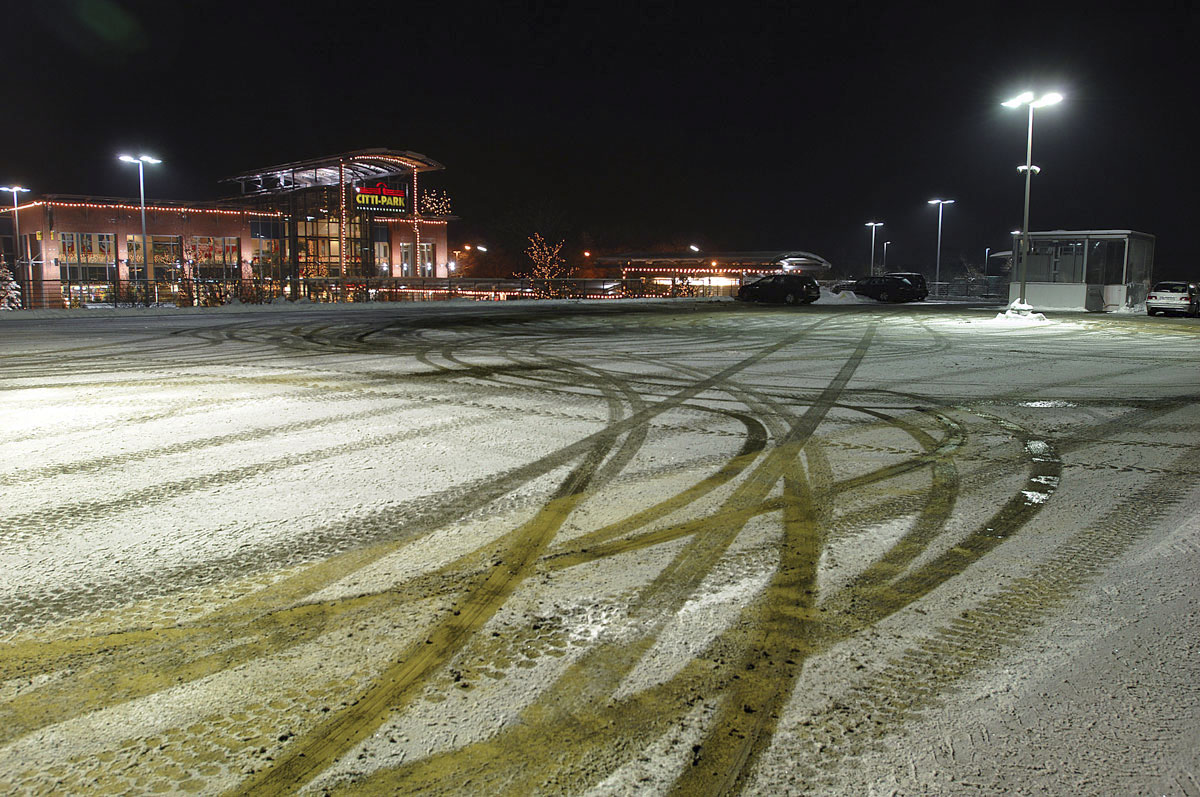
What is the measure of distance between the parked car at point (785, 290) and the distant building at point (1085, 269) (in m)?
9.14

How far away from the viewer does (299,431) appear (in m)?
8.12

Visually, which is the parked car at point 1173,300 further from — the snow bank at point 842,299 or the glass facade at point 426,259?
the glass facade at point 426,259

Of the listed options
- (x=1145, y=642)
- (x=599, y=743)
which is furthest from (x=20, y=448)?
(x=1145, y=642)

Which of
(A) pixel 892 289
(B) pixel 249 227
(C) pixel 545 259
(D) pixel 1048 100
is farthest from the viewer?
(C) pixel 545 259

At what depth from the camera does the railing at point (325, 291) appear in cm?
3525

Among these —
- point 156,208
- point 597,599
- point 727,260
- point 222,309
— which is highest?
point 156,208

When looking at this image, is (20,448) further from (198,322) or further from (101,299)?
(101,299)

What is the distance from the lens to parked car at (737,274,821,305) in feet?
135

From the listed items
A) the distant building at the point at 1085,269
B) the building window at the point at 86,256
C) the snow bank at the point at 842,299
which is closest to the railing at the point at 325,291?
the snow bank at the point at 842,299

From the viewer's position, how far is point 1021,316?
2711cm

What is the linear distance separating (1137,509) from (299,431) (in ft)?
22.9

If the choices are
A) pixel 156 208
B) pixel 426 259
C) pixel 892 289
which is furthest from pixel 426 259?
pixel 892 289

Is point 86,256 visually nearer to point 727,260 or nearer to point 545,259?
point 545,259

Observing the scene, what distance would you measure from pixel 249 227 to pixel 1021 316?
171 feet
